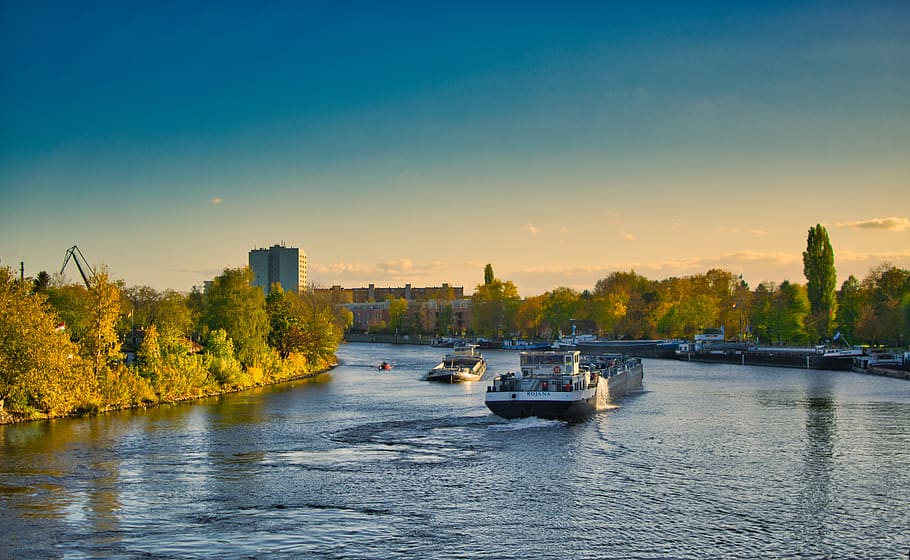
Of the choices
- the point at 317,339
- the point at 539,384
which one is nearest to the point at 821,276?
the point at 317,339

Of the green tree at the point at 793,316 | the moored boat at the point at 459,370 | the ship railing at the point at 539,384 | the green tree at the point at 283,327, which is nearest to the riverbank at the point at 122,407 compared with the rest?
the green tree at the point at 283,327

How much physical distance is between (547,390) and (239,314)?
37.1 m

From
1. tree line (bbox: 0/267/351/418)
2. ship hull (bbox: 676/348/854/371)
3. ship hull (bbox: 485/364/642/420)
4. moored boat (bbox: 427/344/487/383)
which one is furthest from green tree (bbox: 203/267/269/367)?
ship hull (bbox: 676/348/854/371)

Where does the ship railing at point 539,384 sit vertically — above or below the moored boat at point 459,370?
above

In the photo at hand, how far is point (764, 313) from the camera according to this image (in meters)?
137

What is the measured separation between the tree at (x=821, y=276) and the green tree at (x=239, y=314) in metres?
78.3

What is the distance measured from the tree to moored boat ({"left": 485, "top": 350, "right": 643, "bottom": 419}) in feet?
229

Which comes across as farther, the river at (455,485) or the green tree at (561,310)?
the green tree at (561,310)

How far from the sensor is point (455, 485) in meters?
30.6

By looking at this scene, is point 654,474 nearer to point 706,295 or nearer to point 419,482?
point 419,482

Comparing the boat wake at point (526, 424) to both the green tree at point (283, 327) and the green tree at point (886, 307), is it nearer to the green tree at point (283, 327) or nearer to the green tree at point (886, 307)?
the green tree at point (283, 327)

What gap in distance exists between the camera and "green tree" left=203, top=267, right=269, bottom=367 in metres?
76.0

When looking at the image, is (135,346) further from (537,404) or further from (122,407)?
(537,404)

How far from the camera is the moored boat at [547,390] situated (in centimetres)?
4784
